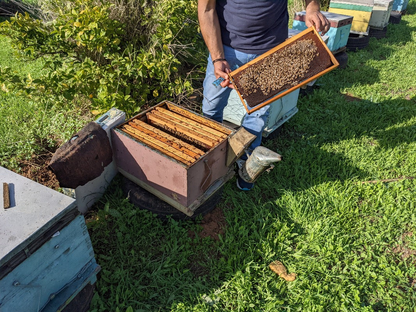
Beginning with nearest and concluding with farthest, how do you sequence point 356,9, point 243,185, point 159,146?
point 159,146
point 243,185
point 356,9

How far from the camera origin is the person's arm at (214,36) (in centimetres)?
262

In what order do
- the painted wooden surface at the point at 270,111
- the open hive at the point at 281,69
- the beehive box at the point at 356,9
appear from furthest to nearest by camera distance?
the beehive box at the point at 356,9 → the painted wooden surface at the point at 270,111 → the open hive at the point at 281,69

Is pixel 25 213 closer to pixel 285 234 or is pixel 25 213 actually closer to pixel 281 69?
pixel 285 234

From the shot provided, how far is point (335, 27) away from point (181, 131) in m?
4.04

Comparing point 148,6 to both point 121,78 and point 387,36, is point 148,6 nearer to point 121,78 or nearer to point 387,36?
point 121,78

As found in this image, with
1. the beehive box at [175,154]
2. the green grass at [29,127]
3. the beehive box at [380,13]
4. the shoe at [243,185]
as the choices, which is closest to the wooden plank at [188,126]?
the beehive box at [175,154]

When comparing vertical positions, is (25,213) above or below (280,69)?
below

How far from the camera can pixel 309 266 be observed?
2.49m

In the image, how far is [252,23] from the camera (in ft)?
8.60

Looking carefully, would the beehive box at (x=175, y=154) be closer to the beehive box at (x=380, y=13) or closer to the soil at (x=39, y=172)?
the soil at (x=39, y=172)

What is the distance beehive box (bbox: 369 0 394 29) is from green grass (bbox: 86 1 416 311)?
15.3ft

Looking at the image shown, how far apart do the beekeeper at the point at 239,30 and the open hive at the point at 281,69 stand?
0.61 ft

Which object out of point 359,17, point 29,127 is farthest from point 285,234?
point 359,17

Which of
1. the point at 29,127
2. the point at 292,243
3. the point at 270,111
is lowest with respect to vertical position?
the point at 292,243
